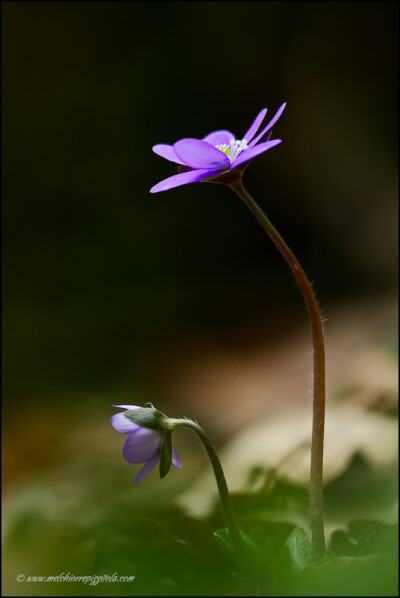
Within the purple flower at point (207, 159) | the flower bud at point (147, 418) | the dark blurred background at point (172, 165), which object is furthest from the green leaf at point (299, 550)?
the dark blurred background at point (172, 165)

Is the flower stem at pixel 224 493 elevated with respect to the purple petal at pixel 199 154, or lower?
lower

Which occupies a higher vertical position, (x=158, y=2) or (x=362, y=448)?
(x=158, y=2)

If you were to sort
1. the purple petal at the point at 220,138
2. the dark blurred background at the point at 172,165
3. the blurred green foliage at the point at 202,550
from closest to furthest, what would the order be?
Result: 1. the blurred green foliage at the point at 202,550
2. the purple petal at the point at 220,138
3. the dark blurred background at the point at 172,165

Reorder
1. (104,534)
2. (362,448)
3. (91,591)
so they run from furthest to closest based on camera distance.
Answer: (362,448) < (104,534) < (91,591)

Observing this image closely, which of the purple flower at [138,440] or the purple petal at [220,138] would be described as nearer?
the purple flower at [138,440]

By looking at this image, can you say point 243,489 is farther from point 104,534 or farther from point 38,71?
point 38,71

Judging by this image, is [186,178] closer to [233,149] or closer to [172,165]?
[233,149]

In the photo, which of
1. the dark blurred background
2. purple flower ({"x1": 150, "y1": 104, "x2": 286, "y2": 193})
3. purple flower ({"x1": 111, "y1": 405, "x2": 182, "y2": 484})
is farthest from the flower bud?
the dark blurred background

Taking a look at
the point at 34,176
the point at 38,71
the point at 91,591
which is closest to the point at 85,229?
the point at 34,176

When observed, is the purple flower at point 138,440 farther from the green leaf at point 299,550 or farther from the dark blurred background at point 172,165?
the dark blurred background at point 172,165
